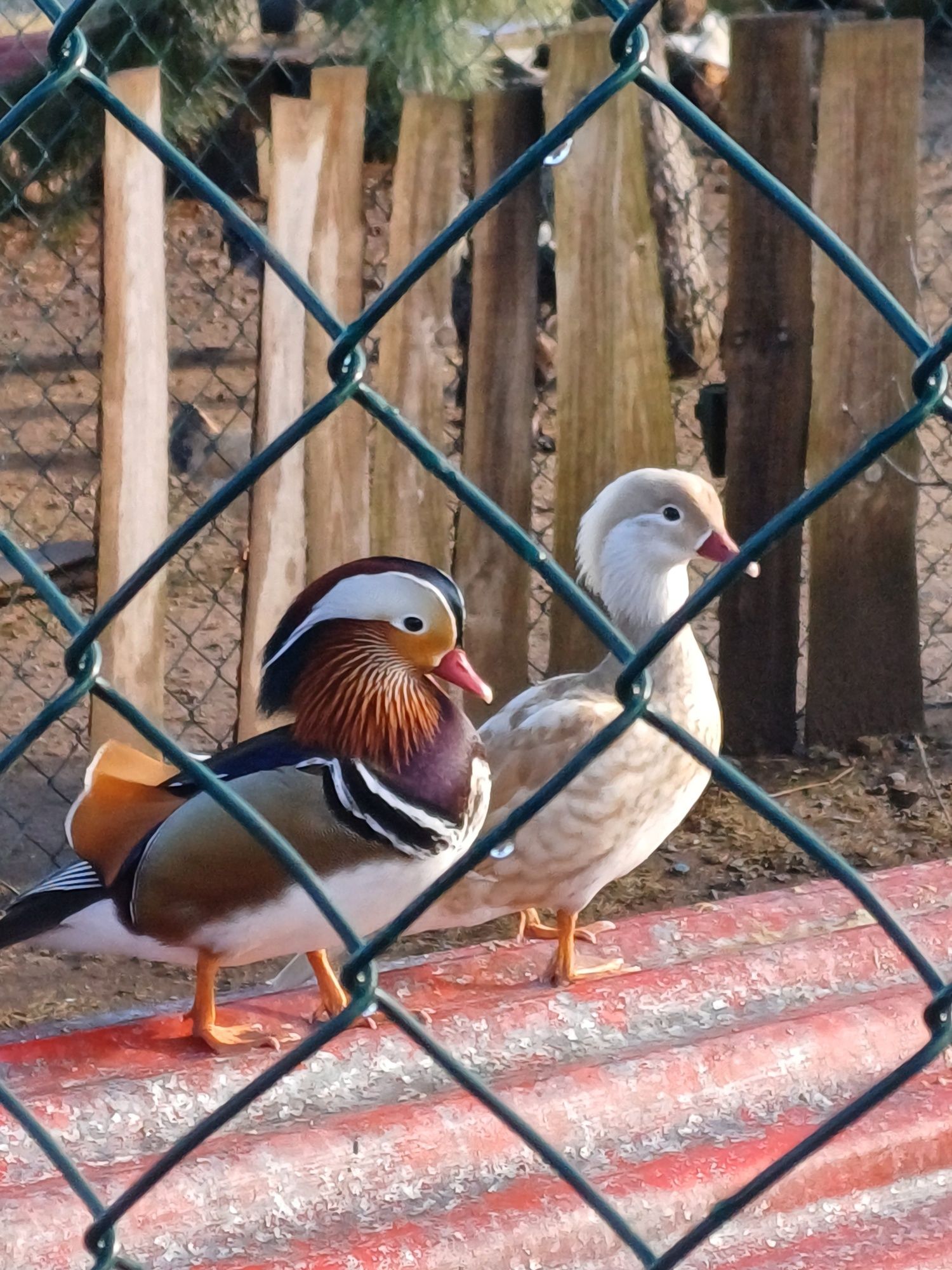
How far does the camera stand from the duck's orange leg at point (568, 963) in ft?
6.06

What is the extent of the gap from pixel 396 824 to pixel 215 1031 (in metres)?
0.30

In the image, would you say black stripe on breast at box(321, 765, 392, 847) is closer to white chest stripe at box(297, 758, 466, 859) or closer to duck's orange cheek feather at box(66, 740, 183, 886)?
white chest stripe at box(297, 758, 466, 859)

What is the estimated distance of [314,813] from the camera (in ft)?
5.86

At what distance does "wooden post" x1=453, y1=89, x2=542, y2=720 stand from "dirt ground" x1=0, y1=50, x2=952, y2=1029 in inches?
24.3

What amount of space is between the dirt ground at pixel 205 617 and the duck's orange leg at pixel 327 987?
40 cm

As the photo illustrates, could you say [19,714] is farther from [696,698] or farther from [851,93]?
[851,93]

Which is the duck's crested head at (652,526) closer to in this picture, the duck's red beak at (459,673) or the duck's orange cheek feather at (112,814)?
the duck's red beak at (459,673)

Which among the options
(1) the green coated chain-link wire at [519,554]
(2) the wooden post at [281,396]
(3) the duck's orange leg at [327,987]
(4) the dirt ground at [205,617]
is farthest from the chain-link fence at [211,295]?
(1) the green coated chain-link wire at [519,554]

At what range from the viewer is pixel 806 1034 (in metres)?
1.59

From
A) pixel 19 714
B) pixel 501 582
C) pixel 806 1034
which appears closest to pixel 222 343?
pixel 19 714

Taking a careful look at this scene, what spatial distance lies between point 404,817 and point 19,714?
1.79 meters

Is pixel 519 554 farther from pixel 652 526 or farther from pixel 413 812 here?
pixel 652 526

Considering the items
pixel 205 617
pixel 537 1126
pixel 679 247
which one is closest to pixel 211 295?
pixel 679 247

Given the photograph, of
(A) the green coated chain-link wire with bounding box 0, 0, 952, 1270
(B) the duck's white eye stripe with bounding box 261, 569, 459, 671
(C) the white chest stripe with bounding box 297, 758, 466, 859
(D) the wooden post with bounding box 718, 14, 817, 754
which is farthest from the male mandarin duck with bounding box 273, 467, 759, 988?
(A) the green coated chain-link wire with bounding box 0, 0, 952, 1270
